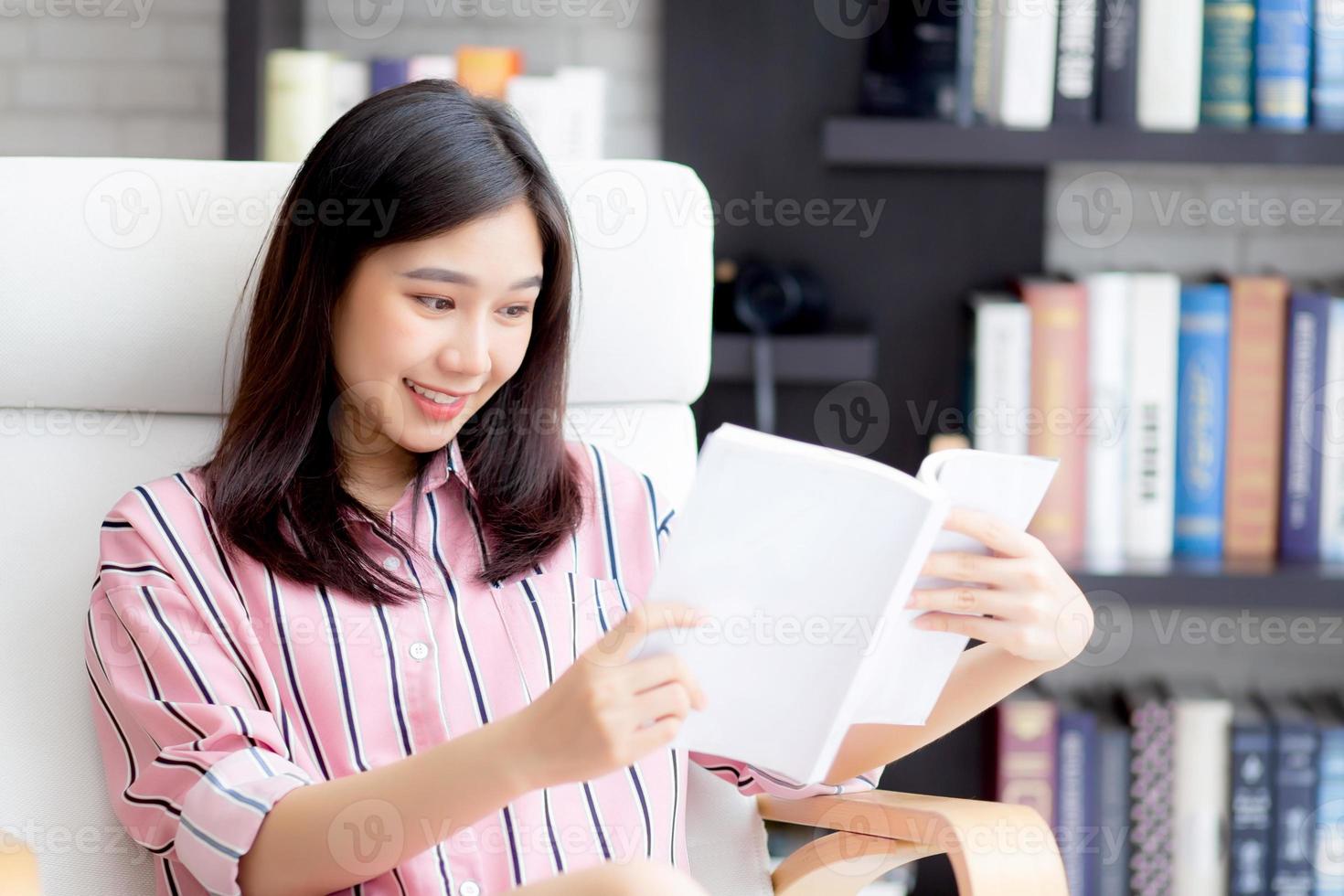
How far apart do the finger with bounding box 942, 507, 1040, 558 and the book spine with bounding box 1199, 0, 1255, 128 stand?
782mm

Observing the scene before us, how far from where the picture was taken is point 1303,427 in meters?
1.47

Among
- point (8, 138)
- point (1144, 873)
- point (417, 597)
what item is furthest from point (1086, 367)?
point (8, 138)

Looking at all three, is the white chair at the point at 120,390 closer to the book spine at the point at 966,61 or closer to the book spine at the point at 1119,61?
the book spine at the point at 966,61

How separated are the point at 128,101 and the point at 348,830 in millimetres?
1316

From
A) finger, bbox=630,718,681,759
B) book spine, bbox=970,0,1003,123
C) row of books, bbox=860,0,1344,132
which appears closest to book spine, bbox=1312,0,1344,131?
row of books, bbox=860,0,1344,132

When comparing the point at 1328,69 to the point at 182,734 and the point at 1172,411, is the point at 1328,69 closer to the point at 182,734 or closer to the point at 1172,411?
the point at 1172,411

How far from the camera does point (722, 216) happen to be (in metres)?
1.66

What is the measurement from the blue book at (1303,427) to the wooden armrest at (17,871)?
1.31 metres

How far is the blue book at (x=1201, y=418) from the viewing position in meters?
1.47

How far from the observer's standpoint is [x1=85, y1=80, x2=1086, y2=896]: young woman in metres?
0.84

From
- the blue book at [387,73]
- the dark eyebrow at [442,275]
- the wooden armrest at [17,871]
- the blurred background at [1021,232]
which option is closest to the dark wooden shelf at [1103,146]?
the blurred background at [1021,232]

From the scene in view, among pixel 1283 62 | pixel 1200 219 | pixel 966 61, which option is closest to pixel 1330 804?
pixel 1200 219

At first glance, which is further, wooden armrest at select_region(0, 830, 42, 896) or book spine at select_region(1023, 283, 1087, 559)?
book spine at select_region(1023, 283, 1087, 559)

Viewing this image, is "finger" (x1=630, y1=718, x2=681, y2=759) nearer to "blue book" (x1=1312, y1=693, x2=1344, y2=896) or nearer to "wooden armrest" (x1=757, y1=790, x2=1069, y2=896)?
"wooden armrest" (x1=757, y1=790, x2=1069, y2=896)
